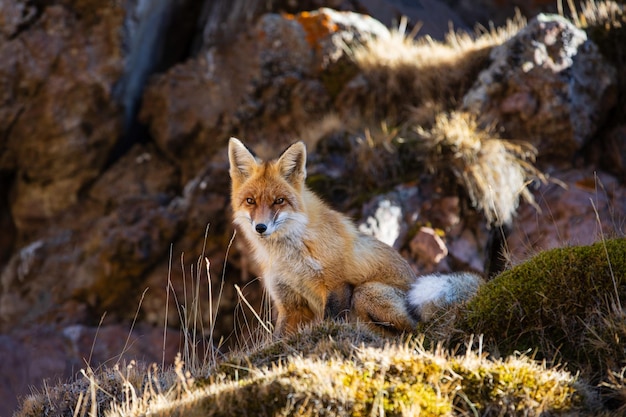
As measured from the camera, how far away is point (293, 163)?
5.52m

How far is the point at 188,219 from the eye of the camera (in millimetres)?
8766

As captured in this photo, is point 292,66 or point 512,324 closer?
point 512,324

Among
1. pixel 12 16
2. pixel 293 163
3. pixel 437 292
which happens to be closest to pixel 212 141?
pixel 12 16

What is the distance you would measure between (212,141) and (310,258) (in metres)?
5.40

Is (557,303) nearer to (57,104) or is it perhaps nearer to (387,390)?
(387,390)

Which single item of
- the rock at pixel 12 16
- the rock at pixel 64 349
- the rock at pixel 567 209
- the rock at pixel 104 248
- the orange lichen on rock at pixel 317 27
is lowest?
the rock at pixel 64 349

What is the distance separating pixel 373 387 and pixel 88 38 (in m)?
8.59

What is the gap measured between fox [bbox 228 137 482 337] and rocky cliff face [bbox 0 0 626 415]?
221 cm

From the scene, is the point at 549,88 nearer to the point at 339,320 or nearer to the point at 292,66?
the point at 292,66

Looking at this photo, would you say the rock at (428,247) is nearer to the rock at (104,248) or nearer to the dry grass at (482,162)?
the dry grass at (482,162)

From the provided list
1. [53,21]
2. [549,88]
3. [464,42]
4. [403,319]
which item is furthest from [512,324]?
[53,21]

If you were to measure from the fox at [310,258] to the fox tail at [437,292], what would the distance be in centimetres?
2

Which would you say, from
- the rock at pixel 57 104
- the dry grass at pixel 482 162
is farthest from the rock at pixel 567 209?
the rock at pixel 57 104

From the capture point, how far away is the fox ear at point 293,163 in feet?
18.0
